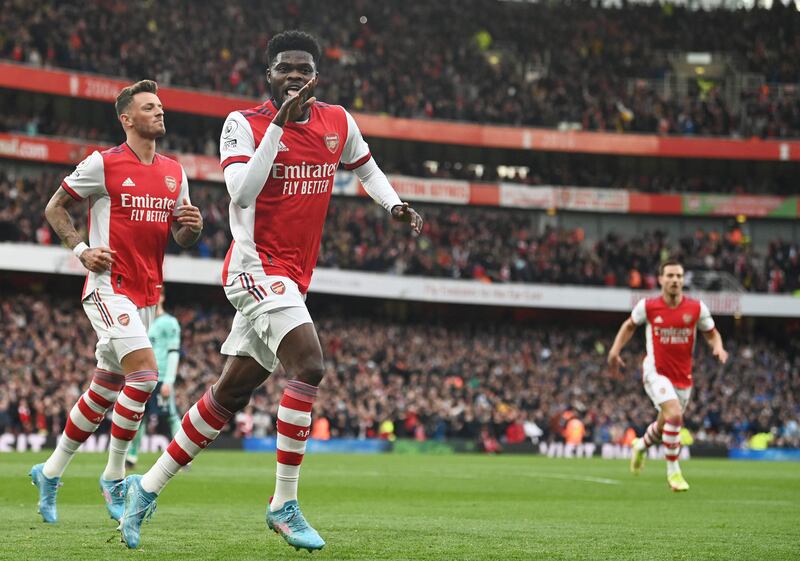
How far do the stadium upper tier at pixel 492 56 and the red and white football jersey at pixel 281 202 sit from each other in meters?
33.6

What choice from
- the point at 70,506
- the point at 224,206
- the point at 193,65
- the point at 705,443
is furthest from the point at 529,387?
the point at 70,506

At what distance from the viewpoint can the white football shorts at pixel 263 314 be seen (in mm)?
6602

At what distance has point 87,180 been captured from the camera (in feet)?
26.4

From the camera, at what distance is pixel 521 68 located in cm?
5153

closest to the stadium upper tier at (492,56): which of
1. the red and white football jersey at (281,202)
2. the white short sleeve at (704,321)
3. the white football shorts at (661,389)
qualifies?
the white football shorts at (661,389)

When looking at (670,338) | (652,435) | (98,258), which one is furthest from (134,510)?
(652,435)

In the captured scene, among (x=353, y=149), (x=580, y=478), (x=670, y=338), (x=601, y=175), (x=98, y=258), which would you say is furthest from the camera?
(x=601, y=175)

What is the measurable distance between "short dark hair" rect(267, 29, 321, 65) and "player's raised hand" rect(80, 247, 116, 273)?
1.82m

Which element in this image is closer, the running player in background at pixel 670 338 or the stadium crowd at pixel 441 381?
the running player in background at pixel 670 338

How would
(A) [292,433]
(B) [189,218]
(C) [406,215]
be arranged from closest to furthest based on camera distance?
(A) [292,433]
(C) [406,215]
(B) [189,218]

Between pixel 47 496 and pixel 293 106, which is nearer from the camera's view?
pixel 293 106

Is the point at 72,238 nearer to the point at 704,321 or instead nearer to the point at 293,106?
the point at 293,106

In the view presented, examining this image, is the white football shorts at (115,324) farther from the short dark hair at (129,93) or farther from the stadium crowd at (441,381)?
the stadium crowd at (441,381)

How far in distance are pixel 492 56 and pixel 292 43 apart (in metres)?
46.0
